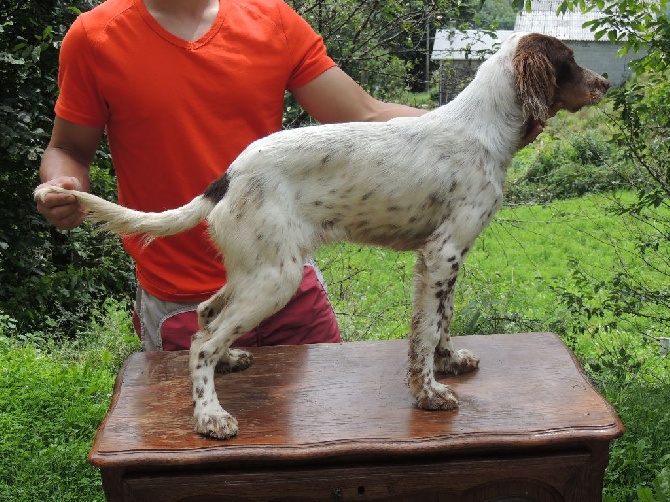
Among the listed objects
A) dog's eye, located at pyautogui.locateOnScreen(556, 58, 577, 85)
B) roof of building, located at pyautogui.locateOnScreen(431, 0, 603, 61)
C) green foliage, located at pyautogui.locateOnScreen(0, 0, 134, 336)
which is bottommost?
green foliage, located at pyautogui.locateOnScreen(0, 0, 134, 336)

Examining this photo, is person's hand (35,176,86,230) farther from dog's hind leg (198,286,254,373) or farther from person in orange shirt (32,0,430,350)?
dog's hind leg (198,286,254,373)

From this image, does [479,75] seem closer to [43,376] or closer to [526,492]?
[526,492]

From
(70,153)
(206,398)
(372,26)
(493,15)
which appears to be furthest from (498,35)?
(206,398)

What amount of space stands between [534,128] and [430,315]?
60 centimetres

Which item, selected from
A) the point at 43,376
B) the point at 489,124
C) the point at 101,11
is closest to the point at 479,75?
the point at 489,124

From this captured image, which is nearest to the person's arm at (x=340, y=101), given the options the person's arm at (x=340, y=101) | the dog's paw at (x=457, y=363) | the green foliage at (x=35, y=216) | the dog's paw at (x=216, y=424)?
the person's arm at (x=340, y=101)

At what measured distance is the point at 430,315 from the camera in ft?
7.31

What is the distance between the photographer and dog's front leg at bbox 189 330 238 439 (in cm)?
215

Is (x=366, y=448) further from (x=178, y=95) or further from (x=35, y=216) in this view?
(x=35, y=216)

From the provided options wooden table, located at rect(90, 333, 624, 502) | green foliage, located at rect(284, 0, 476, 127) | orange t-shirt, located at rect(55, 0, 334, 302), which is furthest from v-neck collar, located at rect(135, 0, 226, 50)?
green foliage, located at rect(284, 0, 476, 127)

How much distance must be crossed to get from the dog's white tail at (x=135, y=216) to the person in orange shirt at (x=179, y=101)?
20cm

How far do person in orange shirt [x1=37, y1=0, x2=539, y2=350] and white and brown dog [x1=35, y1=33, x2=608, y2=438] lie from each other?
0.40 metres

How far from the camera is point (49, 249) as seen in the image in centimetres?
511

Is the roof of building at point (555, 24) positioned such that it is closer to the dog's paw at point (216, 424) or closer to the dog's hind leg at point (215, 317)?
the dog's hind leg at point (215, 317)
